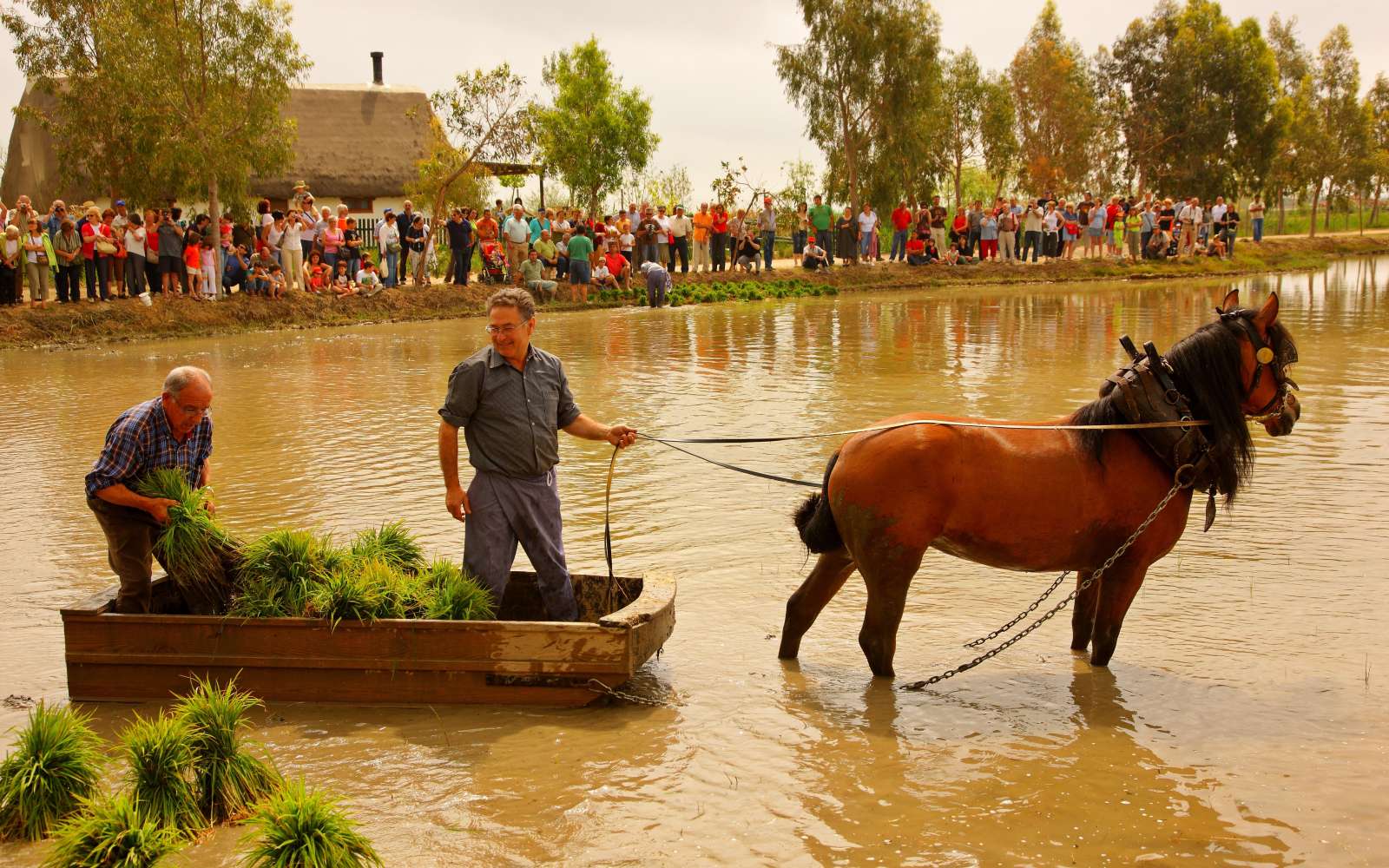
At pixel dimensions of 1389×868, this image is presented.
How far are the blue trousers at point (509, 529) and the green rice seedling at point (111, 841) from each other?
7.23ft

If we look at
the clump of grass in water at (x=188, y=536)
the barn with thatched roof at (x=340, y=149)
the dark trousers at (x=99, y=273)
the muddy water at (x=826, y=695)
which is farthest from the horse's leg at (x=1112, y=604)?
the barn with thatched roof at (x=340, y=149)

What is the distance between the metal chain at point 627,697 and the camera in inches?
240

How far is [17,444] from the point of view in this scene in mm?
13578

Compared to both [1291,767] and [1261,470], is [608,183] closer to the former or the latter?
[1261,470]

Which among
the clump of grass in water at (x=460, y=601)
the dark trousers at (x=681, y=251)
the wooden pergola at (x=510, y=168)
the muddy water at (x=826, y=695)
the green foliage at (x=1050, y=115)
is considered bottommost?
the muddy water at (x=826, y=695)

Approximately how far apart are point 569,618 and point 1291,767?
3.55m

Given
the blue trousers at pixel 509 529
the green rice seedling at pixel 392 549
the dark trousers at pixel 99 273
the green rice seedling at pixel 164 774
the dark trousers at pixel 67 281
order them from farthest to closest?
the dark trousers at pixel 99 273
the dark trousers at pixel 67 281
the green rice seedling at pixel 392 549
the blue trousers at pixel 509 529
the green rice seedling at pixel 164 774

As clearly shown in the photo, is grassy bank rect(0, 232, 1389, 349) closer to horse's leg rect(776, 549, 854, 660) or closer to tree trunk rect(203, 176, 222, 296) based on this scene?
tree trunk rect(203, 176, 222, 296)

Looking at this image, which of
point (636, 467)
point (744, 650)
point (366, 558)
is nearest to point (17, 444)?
point (636, 467)

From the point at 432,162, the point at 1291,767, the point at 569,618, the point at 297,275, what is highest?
the point at 432,162

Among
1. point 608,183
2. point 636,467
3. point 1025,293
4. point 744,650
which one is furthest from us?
point 608,183

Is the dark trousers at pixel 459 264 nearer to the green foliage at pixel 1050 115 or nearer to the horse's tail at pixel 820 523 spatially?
the horse's tail at pixel 820 523

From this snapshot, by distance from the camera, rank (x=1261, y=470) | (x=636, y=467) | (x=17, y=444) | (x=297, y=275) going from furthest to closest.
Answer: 1. (x=297, y=275)
2. (x=17, y=444)
3. (x=636, y=467)
4. (x=1261, y=470)

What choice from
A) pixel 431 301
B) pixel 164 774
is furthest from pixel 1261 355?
pixel 431 301
